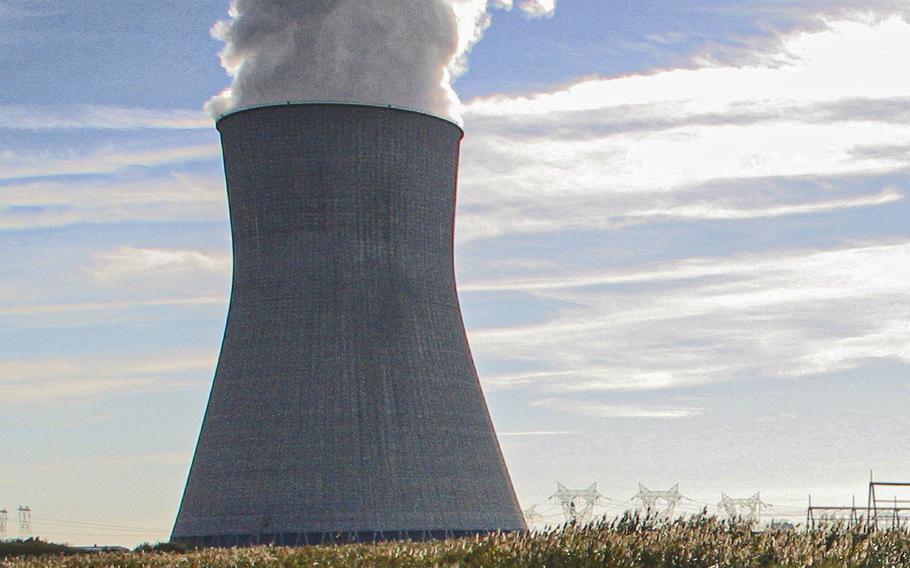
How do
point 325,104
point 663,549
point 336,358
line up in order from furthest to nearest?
point 325,104, point 336,358, point 663,549

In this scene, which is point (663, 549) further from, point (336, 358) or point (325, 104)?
point (325, 104)

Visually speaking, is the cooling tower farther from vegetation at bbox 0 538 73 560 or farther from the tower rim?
vegetation at bbox 0 538 73 560

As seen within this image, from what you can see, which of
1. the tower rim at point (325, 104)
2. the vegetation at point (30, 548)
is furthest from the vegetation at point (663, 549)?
the tower rim at point (325, 104)

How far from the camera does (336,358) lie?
2284 centimetres

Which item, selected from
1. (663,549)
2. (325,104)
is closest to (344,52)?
(325,104)

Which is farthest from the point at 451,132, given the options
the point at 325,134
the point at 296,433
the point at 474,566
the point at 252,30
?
the point at 474,566

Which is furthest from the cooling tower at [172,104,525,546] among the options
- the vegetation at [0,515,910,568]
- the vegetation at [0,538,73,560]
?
the vegetation at [0,515,910,568]

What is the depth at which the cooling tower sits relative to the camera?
22.6 meters

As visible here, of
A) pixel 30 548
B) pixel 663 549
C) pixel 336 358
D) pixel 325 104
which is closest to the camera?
pixel 663 549

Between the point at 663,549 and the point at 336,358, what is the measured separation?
13948 millimetres

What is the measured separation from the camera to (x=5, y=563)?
1545 cm

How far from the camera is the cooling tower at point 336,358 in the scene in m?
22.6

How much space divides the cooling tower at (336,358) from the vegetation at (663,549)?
12.0m

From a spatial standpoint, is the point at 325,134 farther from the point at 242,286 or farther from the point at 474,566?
the point at 474,566
